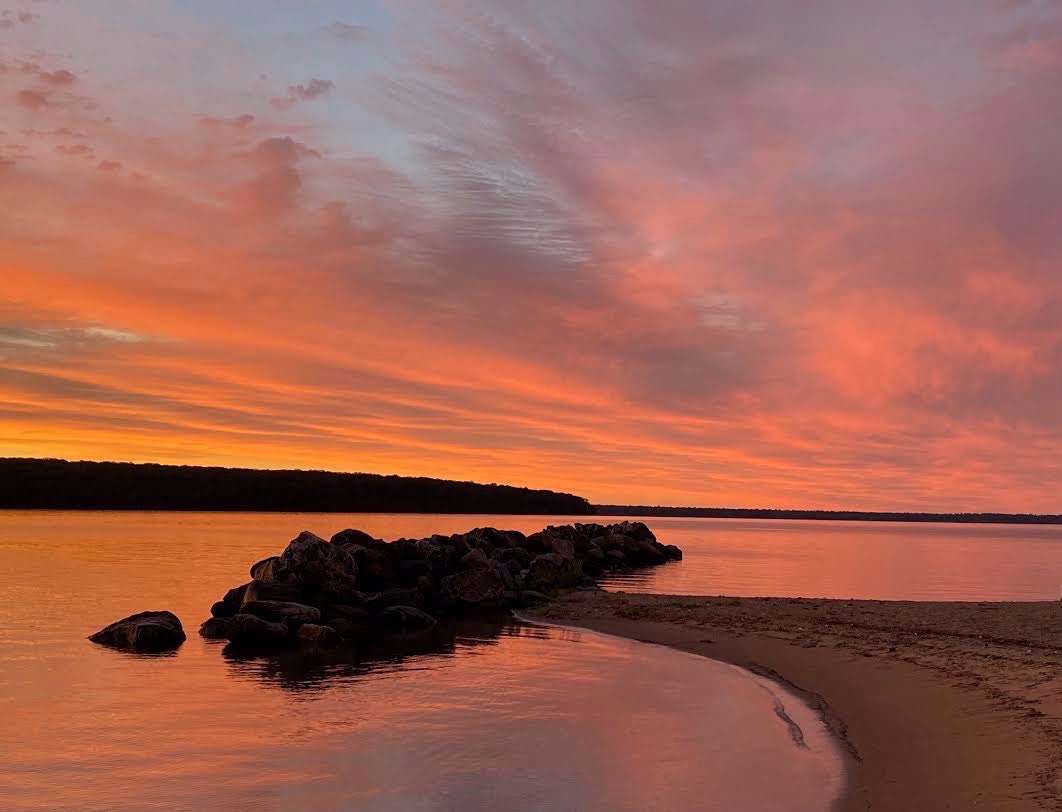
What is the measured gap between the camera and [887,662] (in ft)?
56.4

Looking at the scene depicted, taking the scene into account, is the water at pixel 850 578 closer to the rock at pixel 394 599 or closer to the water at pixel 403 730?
the rock at pixel 394 599

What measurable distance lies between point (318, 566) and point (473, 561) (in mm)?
6862

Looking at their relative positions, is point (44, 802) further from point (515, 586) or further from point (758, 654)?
point (515, 586)

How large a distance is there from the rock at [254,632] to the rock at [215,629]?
653 mm

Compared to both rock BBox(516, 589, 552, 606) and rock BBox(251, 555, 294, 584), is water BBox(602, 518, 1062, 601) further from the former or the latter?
rock BBox(251, 555, 294, 584)

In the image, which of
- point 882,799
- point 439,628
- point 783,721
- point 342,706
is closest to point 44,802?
point 342,706

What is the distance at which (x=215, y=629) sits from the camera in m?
22.2

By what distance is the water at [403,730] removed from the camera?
380 inches

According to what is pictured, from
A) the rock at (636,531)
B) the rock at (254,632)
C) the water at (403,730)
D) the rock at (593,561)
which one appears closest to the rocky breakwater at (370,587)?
the rock at (254,632)

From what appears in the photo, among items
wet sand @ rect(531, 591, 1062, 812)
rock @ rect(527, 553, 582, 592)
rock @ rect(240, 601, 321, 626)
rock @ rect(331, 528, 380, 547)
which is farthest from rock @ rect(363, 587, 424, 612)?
Answer: rock @ rect(527, 553, 582, 592)

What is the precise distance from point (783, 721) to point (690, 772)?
3361 mm

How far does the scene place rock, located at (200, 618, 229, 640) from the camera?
866 inches

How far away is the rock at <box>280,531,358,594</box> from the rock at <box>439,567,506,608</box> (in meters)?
3.28

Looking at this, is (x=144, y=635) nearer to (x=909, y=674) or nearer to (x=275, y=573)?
(x=275, y=573)
